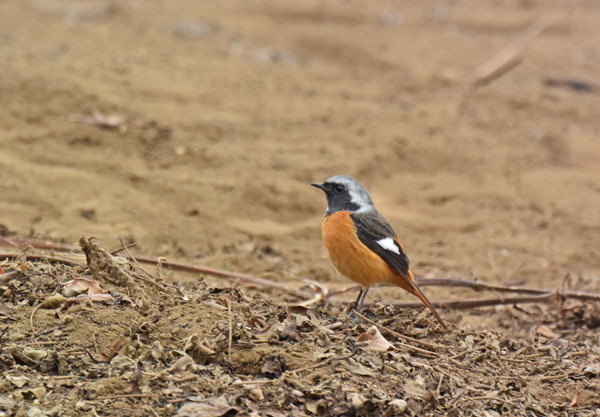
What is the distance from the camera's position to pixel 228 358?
379 centimetres

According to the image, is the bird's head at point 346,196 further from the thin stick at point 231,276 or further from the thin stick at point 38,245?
the thin stick at point 38,245

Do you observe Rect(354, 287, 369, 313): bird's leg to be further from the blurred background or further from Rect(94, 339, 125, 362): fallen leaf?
Rect(94, 339, 125, 362): fallen leaf

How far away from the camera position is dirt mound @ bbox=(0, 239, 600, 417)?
3.47 metres

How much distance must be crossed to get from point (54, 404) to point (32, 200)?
13.4 feet

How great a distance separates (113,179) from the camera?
7727 millimetres

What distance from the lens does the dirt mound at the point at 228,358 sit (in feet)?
11.4

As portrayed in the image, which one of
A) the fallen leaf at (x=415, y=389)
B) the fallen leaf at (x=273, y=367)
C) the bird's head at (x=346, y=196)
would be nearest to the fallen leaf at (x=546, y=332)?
the bird's head at (x=346, y=196)

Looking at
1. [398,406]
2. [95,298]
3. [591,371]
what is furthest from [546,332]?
[95,298]

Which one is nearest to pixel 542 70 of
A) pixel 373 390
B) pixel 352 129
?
pixel 352 129

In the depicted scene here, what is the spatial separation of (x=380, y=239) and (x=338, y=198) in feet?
1.78

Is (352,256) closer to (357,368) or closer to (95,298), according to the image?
(357,368)

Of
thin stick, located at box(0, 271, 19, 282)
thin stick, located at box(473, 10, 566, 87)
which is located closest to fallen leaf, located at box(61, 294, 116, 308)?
thin stick, located at box(0, 271, 19, 282)

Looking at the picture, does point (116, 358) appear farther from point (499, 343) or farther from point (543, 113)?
point (543, 113)

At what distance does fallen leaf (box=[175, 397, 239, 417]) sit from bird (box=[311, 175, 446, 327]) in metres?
→ 1.81
